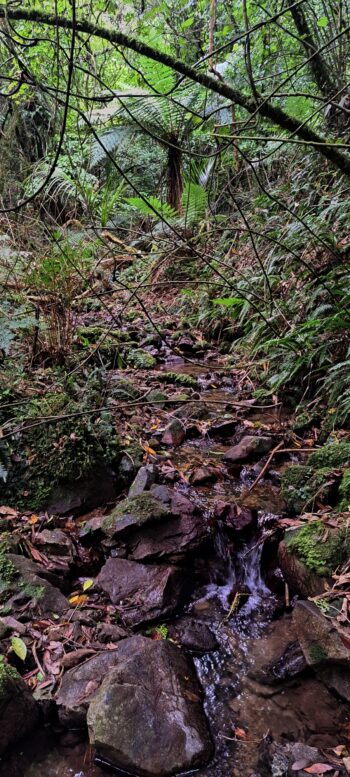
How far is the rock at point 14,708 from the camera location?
5.16ft

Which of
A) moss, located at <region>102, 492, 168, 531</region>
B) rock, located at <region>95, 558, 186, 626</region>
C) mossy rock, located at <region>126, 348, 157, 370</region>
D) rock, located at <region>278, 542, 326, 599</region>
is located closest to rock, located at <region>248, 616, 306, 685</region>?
rock, located at <region>278, 542, 326, 599</region>

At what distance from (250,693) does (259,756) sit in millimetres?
288

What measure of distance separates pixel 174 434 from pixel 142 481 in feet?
2.43

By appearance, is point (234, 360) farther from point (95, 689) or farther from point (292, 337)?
point (95, 689)

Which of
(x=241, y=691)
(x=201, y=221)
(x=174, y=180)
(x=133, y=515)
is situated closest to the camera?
(x=241, y=691)

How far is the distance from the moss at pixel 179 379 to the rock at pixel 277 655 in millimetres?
2574

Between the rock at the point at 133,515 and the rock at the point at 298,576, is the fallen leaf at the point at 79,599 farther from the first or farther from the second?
the rock at the point at 298,576

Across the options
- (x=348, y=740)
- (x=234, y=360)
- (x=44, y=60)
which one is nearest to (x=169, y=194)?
(x=44, y=60)

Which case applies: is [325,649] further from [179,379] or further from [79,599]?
[179,379]

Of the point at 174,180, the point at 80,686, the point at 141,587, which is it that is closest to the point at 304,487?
the point at 141,587

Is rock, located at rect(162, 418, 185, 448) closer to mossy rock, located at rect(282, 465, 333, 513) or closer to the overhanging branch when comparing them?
mossy rock, located at rect(282, 465, 333, 513)

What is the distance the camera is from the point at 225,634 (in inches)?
85.4

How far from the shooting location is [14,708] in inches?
63.0

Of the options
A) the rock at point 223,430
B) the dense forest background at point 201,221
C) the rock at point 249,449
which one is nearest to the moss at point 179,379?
the dense forest background at point 201,221
